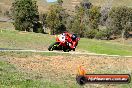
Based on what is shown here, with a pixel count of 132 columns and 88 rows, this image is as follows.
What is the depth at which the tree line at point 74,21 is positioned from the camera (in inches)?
3772

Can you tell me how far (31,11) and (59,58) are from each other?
72173 mm

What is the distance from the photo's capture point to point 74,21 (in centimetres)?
10644

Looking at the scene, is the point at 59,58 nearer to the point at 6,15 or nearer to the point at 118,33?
the point at 118,33

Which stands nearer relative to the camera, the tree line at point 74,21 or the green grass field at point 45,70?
the green grass field at point 45,70

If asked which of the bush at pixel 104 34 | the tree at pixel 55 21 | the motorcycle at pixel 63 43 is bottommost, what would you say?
the bush at pixel 104 34

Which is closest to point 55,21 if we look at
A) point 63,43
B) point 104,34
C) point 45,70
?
point 104,34

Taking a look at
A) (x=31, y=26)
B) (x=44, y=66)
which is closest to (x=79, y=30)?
(x=31, y=26)

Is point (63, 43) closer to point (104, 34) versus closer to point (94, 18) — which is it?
point (104, 34)

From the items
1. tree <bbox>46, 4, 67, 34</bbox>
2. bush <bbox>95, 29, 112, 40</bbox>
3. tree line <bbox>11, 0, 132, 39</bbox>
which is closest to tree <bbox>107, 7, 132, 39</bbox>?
tree line <bbox>11, 0, 132, 39</bbox>

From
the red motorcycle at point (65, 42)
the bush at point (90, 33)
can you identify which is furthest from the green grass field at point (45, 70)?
the bush at point (90, 33)

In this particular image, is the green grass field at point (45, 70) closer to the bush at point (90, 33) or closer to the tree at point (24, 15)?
the tree at point (24, 15)

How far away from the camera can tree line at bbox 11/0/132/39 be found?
314 feet

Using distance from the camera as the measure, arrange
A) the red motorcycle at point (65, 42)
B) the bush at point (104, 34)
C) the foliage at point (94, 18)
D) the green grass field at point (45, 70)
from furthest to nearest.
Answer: the foliage at point (94, 18), the bush at point (104, 34), the red motorcycle at point (65, 42), the green grass field at point (45, 70)

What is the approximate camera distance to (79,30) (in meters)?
102
